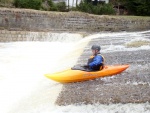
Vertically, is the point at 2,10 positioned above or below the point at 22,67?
above

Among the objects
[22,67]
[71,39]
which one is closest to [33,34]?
[71,39]

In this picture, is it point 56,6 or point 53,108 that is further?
point 56,6

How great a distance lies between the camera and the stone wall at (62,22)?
24.9m

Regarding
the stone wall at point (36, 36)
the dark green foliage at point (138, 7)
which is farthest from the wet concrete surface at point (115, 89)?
the dark green foliage at point (138, 7)

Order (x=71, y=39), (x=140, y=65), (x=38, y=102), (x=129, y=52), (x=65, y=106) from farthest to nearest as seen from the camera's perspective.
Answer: (x=71, y=39), (x=129, y=52), (x=140, y=65), (x=38, y=102), (x=65, y=106)

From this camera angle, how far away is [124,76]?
1008 centimetres

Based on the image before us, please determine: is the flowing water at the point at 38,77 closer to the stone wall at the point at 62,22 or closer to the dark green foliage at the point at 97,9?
the stone wall at the point at 62,22

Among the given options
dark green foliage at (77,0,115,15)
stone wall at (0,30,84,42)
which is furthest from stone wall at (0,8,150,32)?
dark green foliage at (77,0,115,15)

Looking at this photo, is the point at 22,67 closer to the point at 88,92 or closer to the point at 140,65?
the point at 140,65

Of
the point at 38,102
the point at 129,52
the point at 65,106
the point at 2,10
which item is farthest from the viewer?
the point at 2,10

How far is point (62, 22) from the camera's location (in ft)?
83.7

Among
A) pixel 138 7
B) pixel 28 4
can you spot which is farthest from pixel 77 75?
pixel 138 7

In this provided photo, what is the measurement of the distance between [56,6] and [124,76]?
77.9ft

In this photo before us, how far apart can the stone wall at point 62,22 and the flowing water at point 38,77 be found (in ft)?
8.67
